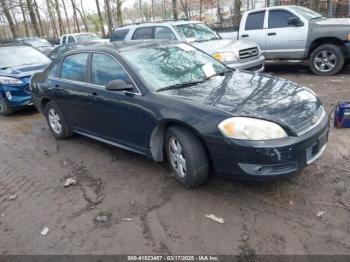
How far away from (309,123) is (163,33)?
6266mm

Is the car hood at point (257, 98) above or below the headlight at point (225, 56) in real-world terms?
above

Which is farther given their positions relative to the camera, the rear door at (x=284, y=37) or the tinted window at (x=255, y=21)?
the tinted window at (x=255, y=21)

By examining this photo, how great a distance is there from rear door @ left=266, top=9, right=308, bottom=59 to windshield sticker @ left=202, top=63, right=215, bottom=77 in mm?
5120

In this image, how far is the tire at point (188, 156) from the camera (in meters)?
3.40

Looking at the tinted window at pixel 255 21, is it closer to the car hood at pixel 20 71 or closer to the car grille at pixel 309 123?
the car hood at pixel 20 71

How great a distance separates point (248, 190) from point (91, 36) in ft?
58.0

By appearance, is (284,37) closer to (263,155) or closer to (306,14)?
(306,14)

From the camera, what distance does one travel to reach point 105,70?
441 centimetres

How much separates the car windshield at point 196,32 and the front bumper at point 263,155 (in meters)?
5.86

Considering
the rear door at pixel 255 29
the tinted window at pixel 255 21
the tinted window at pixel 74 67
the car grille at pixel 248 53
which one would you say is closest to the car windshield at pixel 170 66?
the tinted window at pixel 74 67

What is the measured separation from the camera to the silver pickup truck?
8125 millimetres

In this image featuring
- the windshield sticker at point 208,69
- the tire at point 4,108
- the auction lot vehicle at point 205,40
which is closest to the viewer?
the windshield sticker at point 208,69

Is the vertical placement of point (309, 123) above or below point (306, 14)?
below

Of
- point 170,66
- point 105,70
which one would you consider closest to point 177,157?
point 170,66
